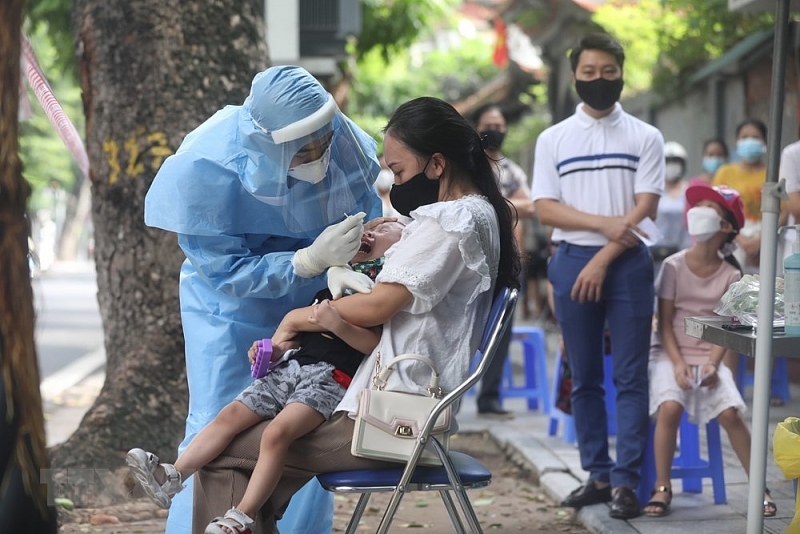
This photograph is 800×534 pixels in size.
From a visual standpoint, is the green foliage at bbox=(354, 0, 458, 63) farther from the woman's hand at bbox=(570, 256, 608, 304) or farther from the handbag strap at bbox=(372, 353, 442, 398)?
the handbag strap at bbox=(372, 353, 442, 398)

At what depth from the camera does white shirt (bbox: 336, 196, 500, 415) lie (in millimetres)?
3359

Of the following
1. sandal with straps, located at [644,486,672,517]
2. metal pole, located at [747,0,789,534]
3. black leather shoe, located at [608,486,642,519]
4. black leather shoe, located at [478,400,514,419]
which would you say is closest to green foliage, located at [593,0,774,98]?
black leather shoe, located at [478,400,514,419]

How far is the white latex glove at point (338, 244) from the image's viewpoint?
3531 millimetres

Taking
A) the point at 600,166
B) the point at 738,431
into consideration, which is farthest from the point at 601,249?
the point at 738,431

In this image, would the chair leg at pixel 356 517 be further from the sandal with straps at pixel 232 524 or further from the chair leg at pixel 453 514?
the sandal with straps at pixel 232 524

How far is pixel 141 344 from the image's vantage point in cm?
597

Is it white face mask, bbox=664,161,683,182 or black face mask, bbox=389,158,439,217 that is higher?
white face mask, bbox=664,161,683,182

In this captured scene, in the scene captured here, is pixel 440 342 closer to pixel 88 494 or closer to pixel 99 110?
pixel 88 494

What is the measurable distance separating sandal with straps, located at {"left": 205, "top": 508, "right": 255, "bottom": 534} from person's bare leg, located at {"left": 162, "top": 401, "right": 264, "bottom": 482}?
0.22 meters

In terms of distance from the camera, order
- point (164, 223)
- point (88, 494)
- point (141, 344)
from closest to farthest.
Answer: point (164, 223), point (88, 494), point (141, 344)

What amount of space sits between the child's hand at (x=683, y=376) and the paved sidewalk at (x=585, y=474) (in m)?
0.53

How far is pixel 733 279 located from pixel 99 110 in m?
3.20

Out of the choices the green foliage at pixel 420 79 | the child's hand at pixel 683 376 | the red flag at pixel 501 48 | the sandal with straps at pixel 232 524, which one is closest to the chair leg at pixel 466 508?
the sandal with straps at pixel 232 524

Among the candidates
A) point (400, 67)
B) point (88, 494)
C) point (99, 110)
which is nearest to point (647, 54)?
point (99, 110)
